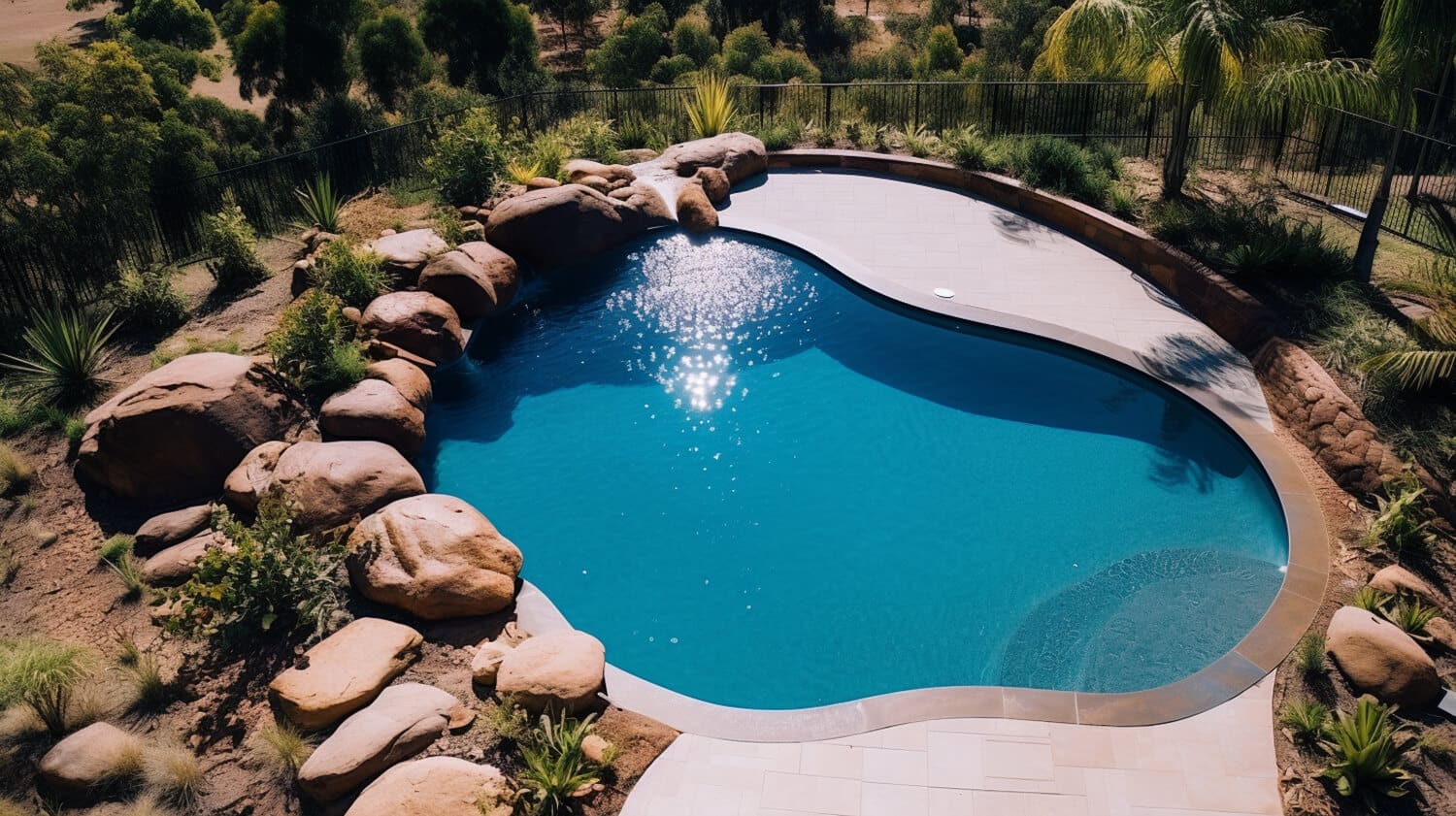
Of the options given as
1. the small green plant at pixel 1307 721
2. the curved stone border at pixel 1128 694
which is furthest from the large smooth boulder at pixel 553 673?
the small green plant at pixel 1307 721

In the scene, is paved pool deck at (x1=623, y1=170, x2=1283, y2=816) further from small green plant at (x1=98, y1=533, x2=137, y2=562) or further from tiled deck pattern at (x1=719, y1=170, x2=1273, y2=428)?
small green plant at (x1=98, y1=533, x2=137, y2=562)

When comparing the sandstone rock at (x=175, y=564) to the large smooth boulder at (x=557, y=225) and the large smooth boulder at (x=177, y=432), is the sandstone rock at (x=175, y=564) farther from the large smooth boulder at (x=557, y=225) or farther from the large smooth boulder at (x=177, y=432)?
the large smooth boulder at (x=557, y=225)

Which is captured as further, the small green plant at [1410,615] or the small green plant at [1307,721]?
the small green plant at [1410,615]

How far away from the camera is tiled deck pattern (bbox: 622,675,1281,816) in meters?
5.85

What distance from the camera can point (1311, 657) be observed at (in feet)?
21.7

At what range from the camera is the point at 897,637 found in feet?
24.8

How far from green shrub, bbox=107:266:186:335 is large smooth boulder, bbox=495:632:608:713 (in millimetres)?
6901

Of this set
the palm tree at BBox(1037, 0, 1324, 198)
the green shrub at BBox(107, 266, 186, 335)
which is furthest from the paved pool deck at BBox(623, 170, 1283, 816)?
the green shrub at BBox(107, 266, 186, 335)

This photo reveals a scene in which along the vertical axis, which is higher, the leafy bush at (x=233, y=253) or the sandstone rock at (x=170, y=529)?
the leafy bush at (x=233, y=253)

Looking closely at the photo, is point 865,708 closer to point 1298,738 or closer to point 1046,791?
point 1046,791

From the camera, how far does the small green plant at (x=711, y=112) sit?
16609mm

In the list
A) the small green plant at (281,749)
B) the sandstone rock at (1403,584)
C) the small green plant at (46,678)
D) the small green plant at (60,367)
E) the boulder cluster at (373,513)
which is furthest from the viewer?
the small green plant at (60,367)

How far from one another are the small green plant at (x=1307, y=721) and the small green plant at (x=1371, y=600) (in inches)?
44.9

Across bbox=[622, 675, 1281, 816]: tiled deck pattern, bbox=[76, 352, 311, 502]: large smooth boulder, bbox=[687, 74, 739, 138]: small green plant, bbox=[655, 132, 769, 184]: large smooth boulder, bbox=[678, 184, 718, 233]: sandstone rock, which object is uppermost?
bbox=[687, 74, 739, 138]: small green plant
